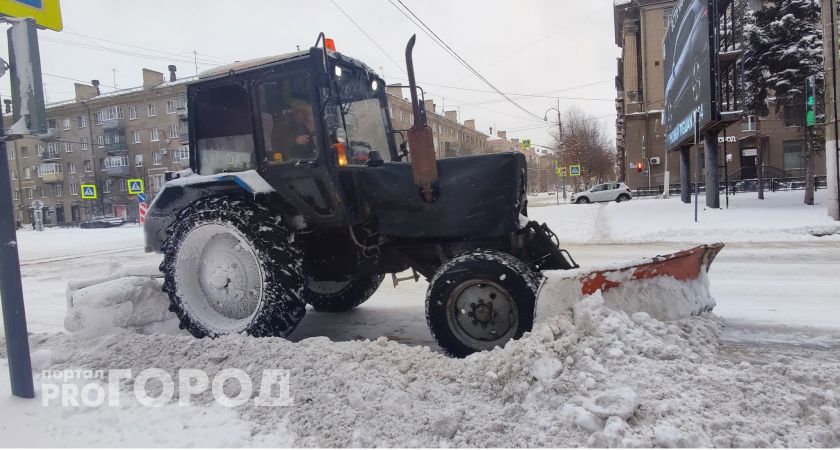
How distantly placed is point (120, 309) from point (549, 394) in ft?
12.9

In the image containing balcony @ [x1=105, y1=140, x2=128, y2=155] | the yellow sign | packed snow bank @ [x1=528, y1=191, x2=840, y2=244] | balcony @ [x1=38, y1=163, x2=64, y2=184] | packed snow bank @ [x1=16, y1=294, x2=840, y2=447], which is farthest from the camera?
balcony @ [x1=38, y1=163, x2=64, y2=184]

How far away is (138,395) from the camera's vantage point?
312 centimetres

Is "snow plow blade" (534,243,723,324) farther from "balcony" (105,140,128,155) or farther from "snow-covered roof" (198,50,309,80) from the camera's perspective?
"balcony" (105,140,128,155)

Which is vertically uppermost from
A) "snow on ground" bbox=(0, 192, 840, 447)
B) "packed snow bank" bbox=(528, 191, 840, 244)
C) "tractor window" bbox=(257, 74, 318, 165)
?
"tractor window" bbox=(257, 74, 318, 165)

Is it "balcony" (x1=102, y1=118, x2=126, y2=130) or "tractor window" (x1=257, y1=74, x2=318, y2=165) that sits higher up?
"balcony" (x1=102, y1=118, x2=126, y2=130)

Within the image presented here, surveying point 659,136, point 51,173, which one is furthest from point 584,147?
point 51,173

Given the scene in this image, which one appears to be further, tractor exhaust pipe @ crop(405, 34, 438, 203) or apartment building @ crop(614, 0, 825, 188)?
apartment building @ crop(614, 0, 825, 188)

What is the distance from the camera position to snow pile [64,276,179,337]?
4504 millimetres

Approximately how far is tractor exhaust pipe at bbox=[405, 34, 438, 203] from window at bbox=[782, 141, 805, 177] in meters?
40.1

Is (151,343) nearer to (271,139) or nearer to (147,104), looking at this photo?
(271,139)

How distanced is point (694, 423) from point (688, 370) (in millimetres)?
513

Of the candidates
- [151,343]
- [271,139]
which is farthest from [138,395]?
[271,139]

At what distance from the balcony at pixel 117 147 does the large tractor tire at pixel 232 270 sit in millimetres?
53912

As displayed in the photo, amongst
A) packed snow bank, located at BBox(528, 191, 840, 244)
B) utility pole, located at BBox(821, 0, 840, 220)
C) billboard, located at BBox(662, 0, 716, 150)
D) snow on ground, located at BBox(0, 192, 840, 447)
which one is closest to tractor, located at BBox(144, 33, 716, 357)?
snow on ground, located at BBox(0, 192, 840, 447)
